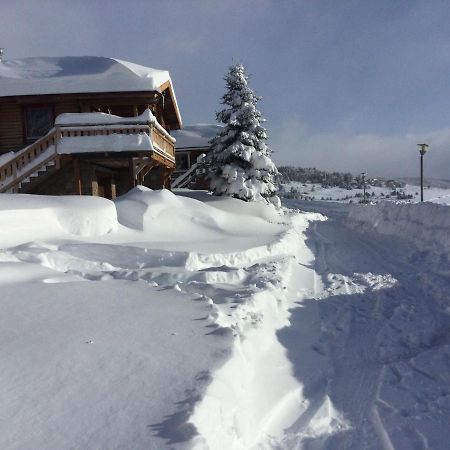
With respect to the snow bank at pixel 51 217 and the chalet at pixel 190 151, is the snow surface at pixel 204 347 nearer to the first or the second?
the snow bank at pixel 51 217

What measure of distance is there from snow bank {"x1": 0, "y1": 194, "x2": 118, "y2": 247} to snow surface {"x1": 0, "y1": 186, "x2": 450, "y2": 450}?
36mm

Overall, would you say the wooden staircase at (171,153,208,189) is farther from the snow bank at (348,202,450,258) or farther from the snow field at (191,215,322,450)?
the snow field at (191,215,322,450)

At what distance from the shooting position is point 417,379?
405 cm

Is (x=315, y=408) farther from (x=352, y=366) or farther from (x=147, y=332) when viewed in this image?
(x=147, y=332)

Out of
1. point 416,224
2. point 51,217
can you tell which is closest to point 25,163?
point 51,217

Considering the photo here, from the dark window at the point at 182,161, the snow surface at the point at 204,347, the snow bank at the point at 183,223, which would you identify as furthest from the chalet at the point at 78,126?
the dark window at the point at 182,161

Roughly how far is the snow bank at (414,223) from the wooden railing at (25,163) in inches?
475

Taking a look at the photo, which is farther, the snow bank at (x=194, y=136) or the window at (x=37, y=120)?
the snow bank at (x=194, y=136)

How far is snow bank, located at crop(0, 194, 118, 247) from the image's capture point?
25.5 feet

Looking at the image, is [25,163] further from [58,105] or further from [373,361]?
[373,361]

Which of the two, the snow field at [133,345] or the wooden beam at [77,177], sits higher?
the wooden beam at [77,177]

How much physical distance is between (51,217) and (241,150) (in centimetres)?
1230

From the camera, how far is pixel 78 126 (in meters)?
13.7

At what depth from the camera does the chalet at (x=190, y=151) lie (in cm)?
2722
